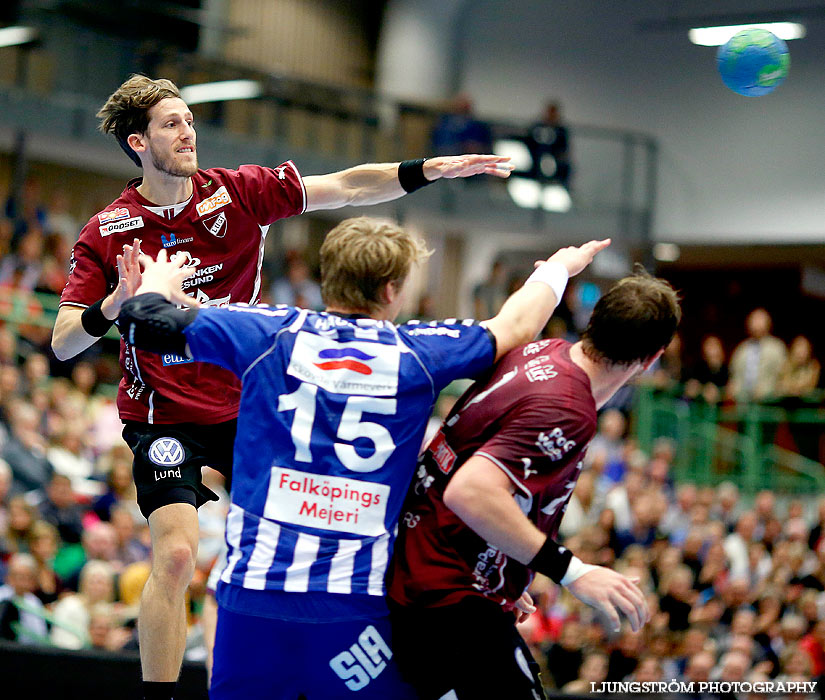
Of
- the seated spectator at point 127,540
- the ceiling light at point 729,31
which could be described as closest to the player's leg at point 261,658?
the seated spectator at point 127,540

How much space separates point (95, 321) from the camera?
374cm

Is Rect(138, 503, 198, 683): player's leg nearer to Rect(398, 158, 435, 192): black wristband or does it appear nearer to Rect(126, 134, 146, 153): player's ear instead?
Rect(126, 134, 146, 153): player's ear

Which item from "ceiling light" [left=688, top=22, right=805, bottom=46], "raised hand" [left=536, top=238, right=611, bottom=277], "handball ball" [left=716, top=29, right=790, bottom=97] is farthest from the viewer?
"ceiling light" [left=688, top=22, right=805, bottom=46]

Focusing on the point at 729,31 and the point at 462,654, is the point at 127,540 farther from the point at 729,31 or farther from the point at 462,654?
the point at 729,31

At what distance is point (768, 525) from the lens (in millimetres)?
12266

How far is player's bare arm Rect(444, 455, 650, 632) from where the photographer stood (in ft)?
9.11

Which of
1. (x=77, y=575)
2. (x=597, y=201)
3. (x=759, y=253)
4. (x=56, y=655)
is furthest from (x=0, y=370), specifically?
(x=759, y=253)

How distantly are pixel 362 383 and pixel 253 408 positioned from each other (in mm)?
322

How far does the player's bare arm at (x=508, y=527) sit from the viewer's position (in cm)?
278

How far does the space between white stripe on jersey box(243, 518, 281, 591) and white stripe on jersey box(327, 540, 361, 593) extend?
170mm

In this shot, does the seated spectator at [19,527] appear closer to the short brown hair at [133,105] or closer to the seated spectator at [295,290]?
the short brown hair at [133,105]

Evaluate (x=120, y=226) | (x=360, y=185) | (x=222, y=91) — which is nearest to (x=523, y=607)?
(x=360, y=185)

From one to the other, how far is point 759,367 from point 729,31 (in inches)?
237

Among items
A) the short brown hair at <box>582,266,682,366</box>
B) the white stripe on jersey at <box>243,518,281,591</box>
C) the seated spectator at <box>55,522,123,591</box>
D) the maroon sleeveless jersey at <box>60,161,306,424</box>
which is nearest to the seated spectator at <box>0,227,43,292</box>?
the seated spectator at <box>55,522,123,591</box>
